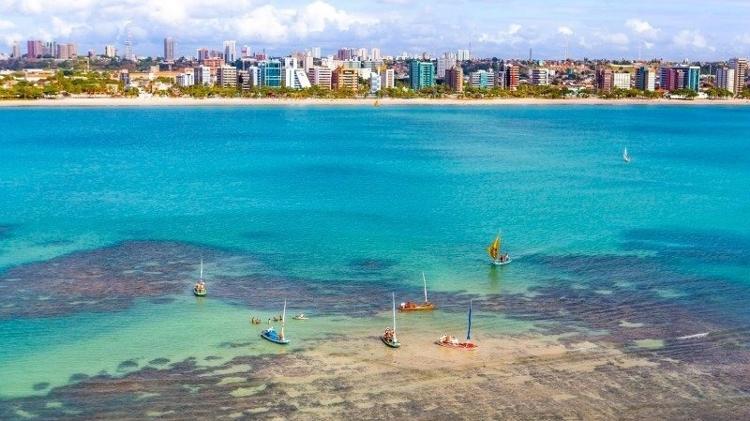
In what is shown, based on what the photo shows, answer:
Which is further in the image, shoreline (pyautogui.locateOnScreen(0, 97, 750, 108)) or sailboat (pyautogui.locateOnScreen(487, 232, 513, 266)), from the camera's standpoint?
shoreline (pyautogui.locateOnScreen(0, 97, 750, 108))

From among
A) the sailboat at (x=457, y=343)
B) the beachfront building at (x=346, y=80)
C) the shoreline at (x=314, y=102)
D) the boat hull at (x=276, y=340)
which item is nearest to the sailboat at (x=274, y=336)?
the boat hull at (x=276, y=340)

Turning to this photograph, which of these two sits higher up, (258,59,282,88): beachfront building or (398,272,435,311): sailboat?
(258,59,282,88): beachfront building

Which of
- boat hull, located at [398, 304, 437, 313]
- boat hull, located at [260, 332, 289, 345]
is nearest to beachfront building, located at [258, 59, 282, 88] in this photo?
boat hull, located at [398, 304, 437, 313]

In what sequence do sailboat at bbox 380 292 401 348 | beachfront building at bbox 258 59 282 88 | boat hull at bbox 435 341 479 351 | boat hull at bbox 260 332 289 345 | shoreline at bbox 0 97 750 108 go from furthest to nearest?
beachfront building at bbox 258 59 282 88 < shoreline at bbox 0 97 750 108 < boat hull at bbox 260 332 289 345 < sailboat at bbox 380 292 401 348 < boat hull at bbox 435 341 479 351

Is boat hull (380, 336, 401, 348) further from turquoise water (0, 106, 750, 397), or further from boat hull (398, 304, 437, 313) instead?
boat hull (398, 304, 437, 313)

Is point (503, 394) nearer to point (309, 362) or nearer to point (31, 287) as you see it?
point (309, 362)

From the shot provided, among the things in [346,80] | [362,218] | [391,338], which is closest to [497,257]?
[391,338]
